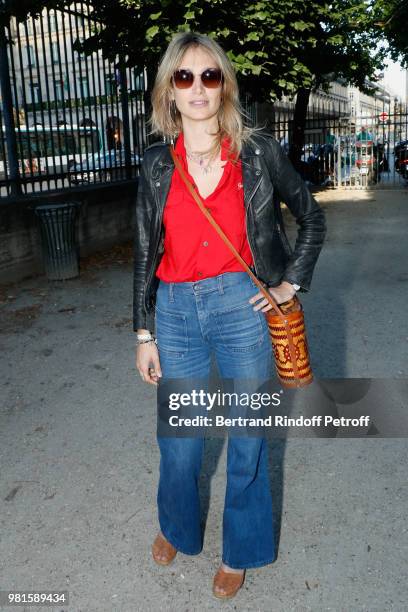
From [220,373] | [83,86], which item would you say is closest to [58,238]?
[83,86]

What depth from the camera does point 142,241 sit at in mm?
2352

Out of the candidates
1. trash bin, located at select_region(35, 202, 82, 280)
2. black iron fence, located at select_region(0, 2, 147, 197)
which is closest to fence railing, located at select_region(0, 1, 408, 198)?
black iron fence, located at select_region(0, 2, 147, 197)

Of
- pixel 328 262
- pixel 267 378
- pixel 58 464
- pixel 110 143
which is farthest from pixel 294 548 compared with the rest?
pixel 110 143

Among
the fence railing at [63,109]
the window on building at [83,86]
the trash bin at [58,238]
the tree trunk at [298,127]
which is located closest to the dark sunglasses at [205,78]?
the trash bin at [58,238]

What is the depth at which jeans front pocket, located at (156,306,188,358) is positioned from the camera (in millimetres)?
2324

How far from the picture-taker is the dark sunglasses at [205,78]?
217 centimetres

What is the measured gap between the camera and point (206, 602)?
2.45 meters

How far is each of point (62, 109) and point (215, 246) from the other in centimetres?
744

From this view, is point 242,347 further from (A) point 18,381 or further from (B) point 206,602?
(A) point 18,381

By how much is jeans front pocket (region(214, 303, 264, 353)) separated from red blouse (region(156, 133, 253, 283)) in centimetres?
15

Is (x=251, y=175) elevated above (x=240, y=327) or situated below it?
above

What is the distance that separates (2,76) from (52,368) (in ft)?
15.0

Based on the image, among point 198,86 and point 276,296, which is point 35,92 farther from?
point 276,296

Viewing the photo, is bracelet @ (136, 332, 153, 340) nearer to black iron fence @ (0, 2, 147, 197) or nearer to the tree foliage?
black iron fence @ (0, 2, 147, 197)
